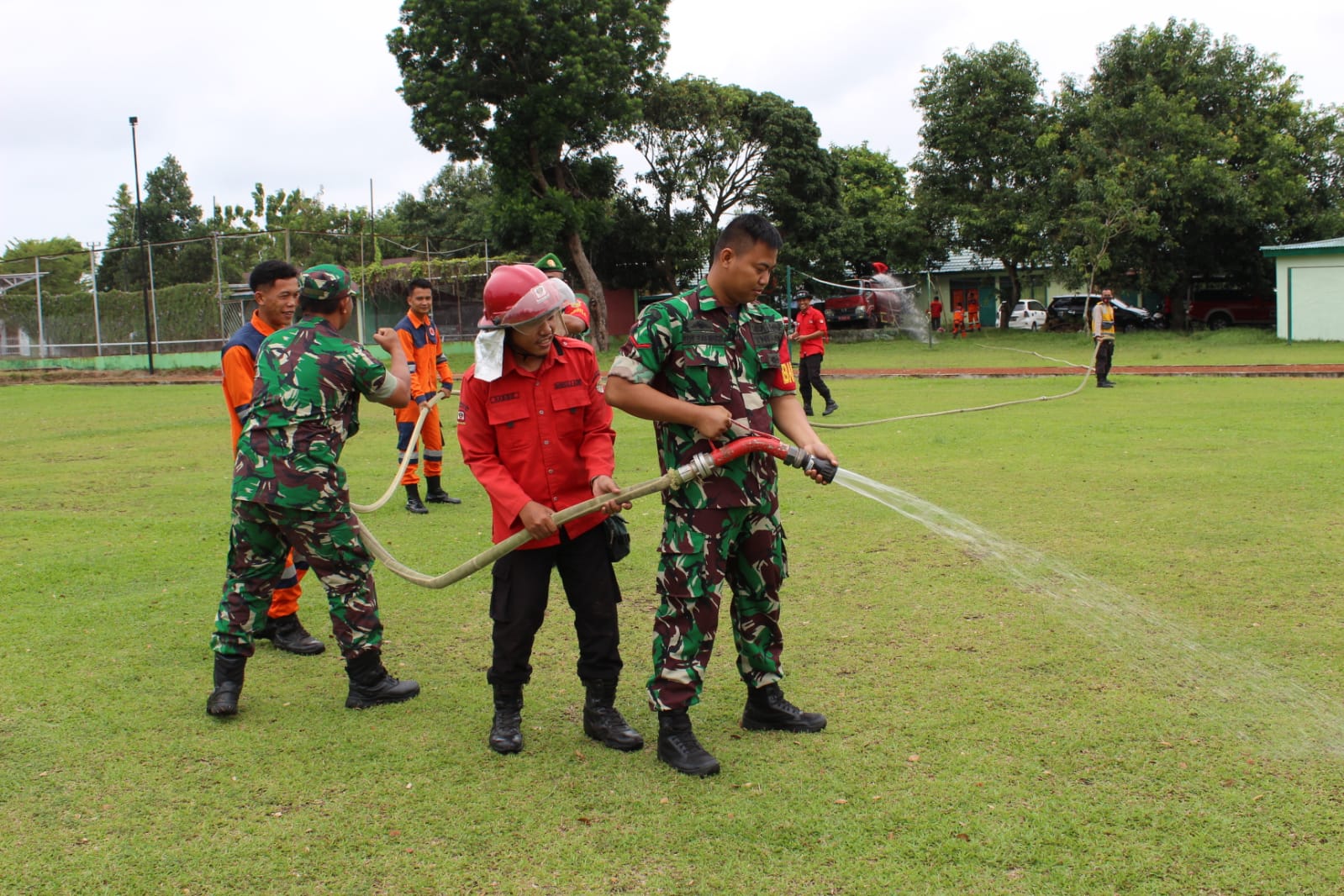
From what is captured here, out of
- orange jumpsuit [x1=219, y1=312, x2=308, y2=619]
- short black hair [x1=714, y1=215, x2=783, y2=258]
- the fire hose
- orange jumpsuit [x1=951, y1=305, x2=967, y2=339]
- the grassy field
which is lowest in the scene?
the grassy field

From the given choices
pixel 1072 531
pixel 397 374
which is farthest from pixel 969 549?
pixel 397 374

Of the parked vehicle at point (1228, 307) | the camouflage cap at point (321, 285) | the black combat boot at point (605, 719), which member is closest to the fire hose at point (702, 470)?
the black combat boot at point (605, 719)

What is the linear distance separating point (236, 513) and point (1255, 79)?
3998 centimetres

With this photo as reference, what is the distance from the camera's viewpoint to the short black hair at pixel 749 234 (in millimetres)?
3895

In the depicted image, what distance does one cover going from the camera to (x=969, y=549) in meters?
7.08

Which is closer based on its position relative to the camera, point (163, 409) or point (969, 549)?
point (969, 549)

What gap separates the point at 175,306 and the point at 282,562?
32519 millimetres

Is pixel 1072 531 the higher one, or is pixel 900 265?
pixel 900 265

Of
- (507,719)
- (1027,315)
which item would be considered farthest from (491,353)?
(1027,315)

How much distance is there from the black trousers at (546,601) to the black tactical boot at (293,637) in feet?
5.22

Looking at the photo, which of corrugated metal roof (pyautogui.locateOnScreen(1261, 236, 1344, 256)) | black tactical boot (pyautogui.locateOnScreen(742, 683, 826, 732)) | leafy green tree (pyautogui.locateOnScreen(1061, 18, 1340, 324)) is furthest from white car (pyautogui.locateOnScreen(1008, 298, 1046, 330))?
black tactical boot (pyautogui.locateOnScreen(742, 683, 826, 732))

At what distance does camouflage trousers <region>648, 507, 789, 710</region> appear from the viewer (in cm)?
389

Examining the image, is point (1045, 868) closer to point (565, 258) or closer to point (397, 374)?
point (397, 374)

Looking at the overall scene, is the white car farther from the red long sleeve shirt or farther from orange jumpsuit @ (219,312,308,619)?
the red long sleeve shirt
